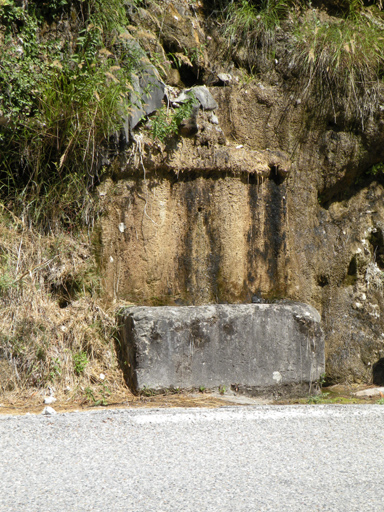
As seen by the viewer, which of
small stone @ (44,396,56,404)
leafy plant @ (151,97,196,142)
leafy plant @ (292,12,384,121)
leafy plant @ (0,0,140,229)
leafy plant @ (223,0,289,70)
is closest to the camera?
small stone @ (44,396,56,404)

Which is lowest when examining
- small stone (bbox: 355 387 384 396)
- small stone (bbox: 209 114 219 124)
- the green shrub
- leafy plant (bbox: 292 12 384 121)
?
small stone (bbox: 355 387 384 396)

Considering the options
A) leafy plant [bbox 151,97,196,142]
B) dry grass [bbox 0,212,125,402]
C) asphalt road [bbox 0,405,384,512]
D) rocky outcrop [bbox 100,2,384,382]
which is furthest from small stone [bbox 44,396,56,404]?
leafy plant [bbox 151,97,196,142]

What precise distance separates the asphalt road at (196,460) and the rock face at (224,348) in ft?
2.11

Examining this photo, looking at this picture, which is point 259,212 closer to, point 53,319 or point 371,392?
point 371,392

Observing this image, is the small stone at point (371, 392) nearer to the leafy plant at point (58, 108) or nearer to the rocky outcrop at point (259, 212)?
the rocky outcrop at point (259, 212)

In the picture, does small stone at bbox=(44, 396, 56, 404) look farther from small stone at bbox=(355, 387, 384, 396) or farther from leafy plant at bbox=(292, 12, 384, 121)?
leafy plant at bbox=(292, 12, 384, 121)

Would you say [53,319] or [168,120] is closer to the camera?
[53,319]

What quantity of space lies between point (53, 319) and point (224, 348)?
1.34 meters

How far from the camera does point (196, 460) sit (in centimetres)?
238

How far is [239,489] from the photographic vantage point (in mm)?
2057

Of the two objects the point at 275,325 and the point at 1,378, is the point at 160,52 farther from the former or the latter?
the point at 1,378

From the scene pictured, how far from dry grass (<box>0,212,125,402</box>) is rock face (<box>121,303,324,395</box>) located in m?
0.24

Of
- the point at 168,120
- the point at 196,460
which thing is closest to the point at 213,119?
the point at 168,120

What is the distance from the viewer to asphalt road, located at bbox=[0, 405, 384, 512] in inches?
76.9
